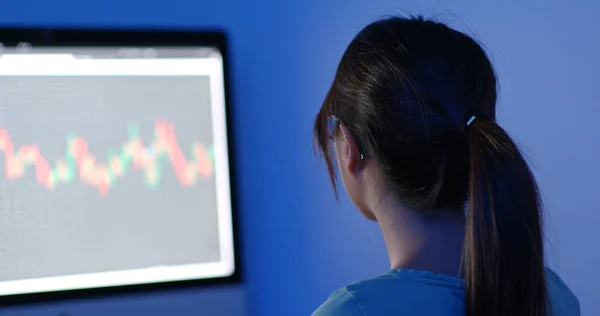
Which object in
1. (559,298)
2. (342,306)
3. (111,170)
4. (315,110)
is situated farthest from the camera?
(315,110)

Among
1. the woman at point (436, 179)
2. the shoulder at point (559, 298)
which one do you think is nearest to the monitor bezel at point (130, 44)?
the woman at point (436, 179)

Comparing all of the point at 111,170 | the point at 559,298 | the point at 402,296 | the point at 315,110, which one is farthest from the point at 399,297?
the point at 315,110

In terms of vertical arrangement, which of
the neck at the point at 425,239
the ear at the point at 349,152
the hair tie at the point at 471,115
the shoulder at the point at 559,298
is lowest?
the shoulder at the point at 559,298

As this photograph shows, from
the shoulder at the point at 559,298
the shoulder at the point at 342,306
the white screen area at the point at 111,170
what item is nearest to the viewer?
the shoulder at the point at 342,306

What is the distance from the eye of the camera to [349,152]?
0.67 m

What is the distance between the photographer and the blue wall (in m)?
1.04

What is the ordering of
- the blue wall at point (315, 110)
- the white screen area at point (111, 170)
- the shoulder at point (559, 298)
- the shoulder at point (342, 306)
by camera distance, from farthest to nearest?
the blue wall at point (315, 110)
the white screen area at point (111, 170)
the shoulder at point (559, 298)
the shoulder at point (342, 306)

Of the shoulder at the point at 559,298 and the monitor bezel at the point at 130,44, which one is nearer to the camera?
the shoulder at the point at 559,298

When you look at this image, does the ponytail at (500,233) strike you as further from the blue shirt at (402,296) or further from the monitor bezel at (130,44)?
the monitor bezel at (130,44)

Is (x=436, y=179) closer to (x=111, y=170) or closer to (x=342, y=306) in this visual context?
(x=342, y=306)

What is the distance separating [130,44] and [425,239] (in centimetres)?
49

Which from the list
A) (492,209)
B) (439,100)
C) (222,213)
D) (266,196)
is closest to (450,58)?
(439,100)

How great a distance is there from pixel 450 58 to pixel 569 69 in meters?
0.51

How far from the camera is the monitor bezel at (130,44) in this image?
33.1 inches
